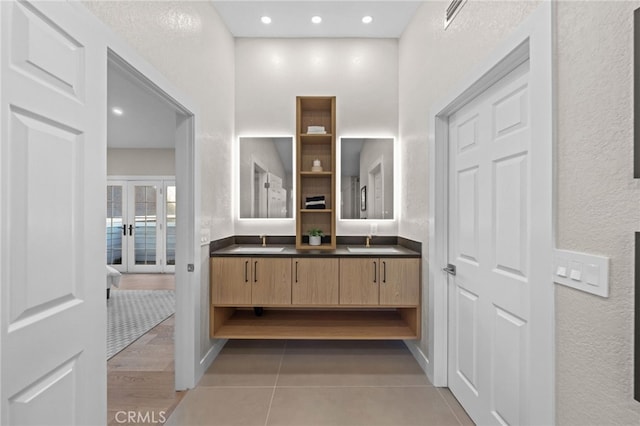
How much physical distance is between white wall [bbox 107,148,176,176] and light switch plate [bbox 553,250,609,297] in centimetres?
711

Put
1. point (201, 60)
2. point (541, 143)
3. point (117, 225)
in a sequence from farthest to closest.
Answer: point (117, 225), point (201, 60), point (541, 143)

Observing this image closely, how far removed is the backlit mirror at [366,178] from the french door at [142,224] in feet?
16.2

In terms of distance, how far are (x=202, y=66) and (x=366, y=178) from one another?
1.85 m

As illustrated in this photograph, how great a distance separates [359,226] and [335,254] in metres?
0.74

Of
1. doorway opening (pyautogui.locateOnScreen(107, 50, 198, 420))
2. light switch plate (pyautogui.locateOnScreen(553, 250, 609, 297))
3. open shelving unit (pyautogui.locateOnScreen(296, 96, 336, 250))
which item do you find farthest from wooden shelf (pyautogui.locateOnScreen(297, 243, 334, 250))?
light switch plate (pyautogui.locateOnScreen(553, 250, 609, 297))

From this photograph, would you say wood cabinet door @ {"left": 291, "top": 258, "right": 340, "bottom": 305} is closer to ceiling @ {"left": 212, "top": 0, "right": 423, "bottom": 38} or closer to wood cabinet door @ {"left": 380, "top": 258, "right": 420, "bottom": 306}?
wood cabinet door @ {"left": 380, "top": 258, "right": 420, "bottom": 306}

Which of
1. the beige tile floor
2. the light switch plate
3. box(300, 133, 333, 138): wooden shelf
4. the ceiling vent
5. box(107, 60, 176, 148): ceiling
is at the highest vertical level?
box(107, 60, 176, 148): ceiling

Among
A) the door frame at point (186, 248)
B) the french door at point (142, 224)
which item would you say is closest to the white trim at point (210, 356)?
the door frame at point (186, 248)

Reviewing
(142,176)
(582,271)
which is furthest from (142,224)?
(582,271)

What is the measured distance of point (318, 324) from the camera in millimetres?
2877

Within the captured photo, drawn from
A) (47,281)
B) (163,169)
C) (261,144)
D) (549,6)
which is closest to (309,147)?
(261,144)

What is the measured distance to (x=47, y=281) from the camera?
104cm

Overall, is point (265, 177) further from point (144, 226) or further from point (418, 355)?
point (144, 226)

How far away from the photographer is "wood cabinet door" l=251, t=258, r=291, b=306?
262 centimetres
